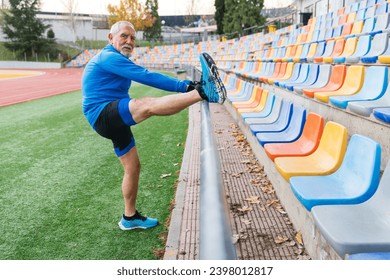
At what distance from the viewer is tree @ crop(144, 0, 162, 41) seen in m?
54.2

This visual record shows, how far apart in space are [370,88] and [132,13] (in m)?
57.3

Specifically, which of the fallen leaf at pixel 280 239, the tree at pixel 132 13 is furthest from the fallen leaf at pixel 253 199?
the tree at pixel 132 13

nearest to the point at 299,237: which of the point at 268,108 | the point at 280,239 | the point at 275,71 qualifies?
the point at 280,239

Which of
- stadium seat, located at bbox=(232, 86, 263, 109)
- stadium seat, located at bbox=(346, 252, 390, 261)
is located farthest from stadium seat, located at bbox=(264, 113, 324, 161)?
stadium seat, located at bbox=(232, 86, 263, 109)

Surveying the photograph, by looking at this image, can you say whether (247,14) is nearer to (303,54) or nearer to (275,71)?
(303,54)

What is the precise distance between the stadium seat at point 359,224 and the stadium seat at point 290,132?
1485 millimetres

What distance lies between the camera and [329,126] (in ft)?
8.95

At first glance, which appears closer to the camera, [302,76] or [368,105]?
[368,105]

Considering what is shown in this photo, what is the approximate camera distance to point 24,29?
4359 cm

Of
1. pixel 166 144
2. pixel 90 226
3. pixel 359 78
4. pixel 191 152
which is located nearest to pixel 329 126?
pixel 359 78

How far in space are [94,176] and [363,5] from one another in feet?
27.1

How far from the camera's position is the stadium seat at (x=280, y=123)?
3779 millimetres

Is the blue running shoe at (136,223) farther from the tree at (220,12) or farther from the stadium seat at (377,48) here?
the tree at (220,12)

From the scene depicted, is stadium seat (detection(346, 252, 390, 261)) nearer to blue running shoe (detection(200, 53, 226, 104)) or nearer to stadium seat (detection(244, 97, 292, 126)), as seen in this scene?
blue running shoe (detection(200, 53, 226, 104))
